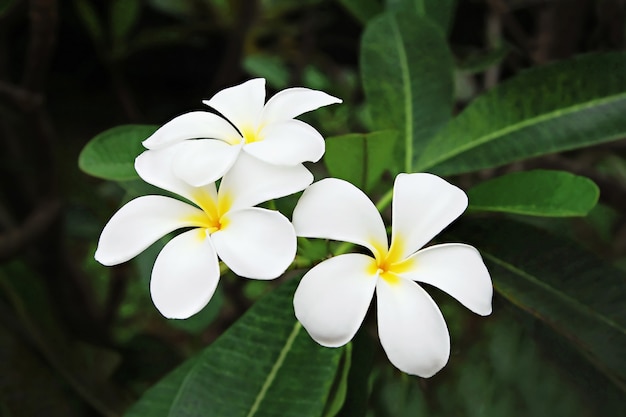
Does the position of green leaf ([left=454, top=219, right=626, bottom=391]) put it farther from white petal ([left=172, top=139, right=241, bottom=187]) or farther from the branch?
the branch

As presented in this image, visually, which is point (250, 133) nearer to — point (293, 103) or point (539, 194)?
point (293, 103)

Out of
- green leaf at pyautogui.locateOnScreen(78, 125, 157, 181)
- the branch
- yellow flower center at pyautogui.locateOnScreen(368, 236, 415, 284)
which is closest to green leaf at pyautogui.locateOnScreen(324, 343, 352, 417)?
yellow flower center at pyautogui.locateOnScreen(368, 236, 415, 284)

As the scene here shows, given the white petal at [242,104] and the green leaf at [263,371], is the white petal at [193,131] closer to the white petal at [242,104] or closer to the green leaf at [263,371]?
the white petal at [242,104]

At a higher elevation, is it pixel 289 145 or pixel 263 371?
pixel 289 145

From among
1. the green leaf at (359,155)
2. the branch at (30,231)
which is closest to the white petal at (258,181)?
the green leaf at (359,155)

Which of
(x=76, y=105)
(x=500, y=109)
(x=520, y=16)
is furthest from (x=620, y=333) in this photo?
(x=76, y=105)

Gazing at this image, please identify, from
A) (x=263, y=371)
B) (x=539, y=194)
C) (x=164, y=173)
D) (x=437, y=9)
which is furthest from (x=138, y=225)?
(x=437, y=9)

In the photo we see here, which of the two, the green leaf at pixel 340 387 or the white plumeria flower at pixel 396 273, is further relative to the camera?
the green leaf at pixel 340 387

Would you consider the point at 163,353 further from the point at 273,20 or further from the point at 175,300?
the point at 273,20
